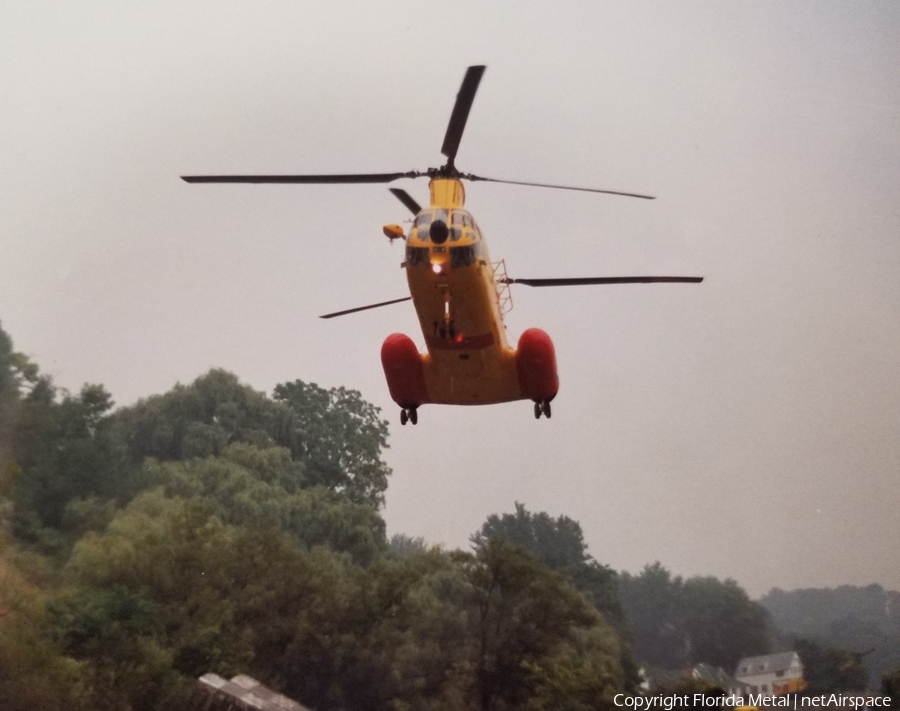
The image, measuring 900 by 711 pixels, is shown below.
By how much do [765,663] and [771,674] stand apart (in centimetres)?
18

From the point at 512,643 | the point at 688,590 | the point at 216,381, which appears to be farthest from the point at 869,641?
the point at 216,381

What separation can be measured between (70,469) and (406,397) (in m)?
10.8

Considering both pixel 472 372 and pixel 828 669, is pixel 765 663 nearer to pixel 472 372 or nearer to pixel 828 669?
pixel 828 669

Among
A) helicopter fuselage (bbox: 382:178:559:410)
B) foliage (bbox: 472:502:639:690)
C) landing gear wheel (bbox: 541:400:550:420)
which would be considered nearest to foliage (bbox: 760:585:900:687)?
foliage (bbox: 472:502:639:690)

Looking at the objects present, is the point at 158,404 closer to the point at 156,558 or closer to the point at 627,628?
the point at 156,558

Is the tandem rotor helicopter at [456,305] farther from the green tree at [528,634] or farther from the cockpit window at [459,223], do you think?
the green tree at [528,634]

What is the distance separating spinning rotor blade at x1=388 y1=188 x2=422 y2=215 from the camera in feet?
24.2

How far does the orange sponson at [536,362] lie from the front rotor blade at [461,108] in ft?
5.29

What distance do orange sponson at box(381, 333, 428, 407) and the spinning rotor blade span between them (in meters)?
1.09

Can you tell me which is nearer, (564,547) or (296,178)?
(296,178)

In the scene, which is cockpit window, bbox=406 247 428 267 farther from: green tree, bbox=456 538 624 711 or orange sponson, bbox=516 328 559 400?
green tree, bbox=456 538 624 711

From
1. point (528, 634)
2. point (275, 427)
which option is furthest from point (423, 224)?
point (275, 427)

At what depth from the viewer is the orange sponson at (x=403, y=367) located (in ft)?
24.8

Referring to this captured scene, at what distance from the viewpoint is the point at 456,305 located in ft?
Answer: 22.8
